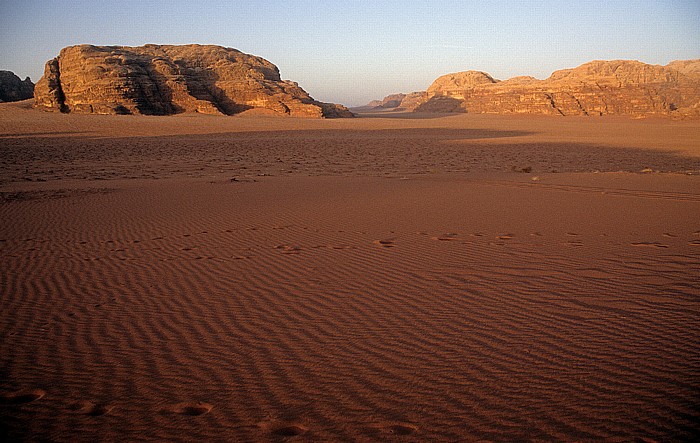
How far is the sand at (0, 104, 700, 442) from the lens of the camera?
2.67 meters

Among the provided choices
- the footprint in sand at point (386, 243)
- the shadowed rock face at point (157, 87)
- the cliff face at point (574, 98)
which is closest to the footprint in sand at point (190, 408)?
the footprint in sand at point (386, 243)

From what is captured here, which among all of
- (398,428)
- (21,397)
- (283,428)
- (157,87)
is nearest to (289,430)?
(283,428)

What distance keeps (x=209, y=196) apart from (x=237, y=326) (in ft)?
25.3

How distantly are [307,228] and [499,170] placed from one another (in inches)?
439

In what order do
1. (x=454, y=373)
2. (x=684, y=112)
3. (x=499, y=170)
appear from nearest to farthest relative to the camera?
(x=454, y=373) < (x=499, y=170) < (x=684, y=112)

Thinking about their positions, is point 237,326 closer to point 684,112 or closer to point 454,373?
point 454,373

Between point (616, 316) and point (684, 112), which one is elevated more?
point (684, 112)

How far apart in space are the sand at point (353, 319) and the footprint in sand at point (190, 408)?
0.01 meters

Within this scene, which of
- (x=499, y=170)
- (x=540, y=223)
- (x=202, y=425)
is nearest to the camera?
(x=202, y=425)

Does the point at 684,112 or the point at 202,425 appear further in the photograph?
the point at 684,112

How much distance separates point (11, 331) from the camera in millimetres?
3936

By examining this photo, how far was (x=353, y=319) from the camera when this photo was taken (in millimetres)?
4051

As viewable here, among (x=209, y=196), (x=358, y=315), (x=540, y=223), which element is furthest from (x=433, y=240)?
(x=209, y=196)

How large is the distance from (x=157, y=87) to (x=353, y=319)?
2591 inches
